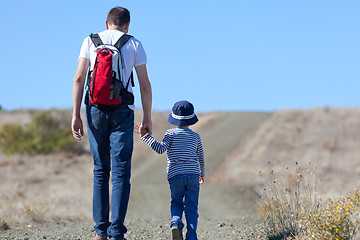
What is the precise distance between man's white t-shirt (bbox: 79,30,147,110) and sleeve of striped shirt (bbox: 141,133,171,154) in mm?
408

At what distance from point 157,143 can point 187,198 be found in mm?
702

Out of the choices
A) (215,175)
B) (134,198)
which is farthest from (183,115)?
(215,175)

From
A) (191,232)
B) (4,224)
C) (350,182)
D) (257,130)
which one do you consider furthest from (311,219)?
(257,130)

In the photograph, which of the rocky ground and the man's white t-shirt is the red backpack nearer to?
the man's white t-shirt

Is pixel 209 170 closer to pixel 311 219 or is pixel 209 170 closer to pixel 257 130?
pixel 257 130

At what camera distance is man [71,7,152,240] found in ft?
16.1

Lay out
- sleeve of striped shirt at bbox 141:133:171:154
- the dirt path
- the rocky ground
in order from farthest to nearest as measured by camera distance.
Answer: the rocky ground, the dirt path, sleeve of striped shirt at bbox 141:133:171:154

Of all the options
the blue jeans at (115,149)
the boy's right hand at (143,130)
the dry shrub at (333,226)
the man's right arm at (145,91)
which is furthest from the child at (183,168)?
the dry shrub at (333,226)

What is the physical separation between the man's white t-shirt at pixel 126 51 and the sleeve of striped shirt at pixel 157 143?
408 millimetres

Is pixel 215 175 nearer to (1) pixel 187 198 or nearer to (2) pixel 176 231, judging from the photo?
(1) pixel 187 198

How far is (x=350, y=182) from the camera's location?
704 inches

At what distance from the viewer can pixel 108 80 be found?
478cm

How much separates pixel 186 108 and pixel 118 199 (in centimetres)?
128

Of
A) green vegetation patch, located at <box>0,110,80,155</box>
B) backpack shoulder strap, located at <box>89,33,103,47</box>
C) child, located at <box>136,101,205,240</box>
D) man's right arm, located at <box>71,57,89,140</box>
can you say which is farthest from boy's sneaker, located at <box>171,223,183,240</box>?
green vegetation patch, located at <box>0,110,80,155</box>
